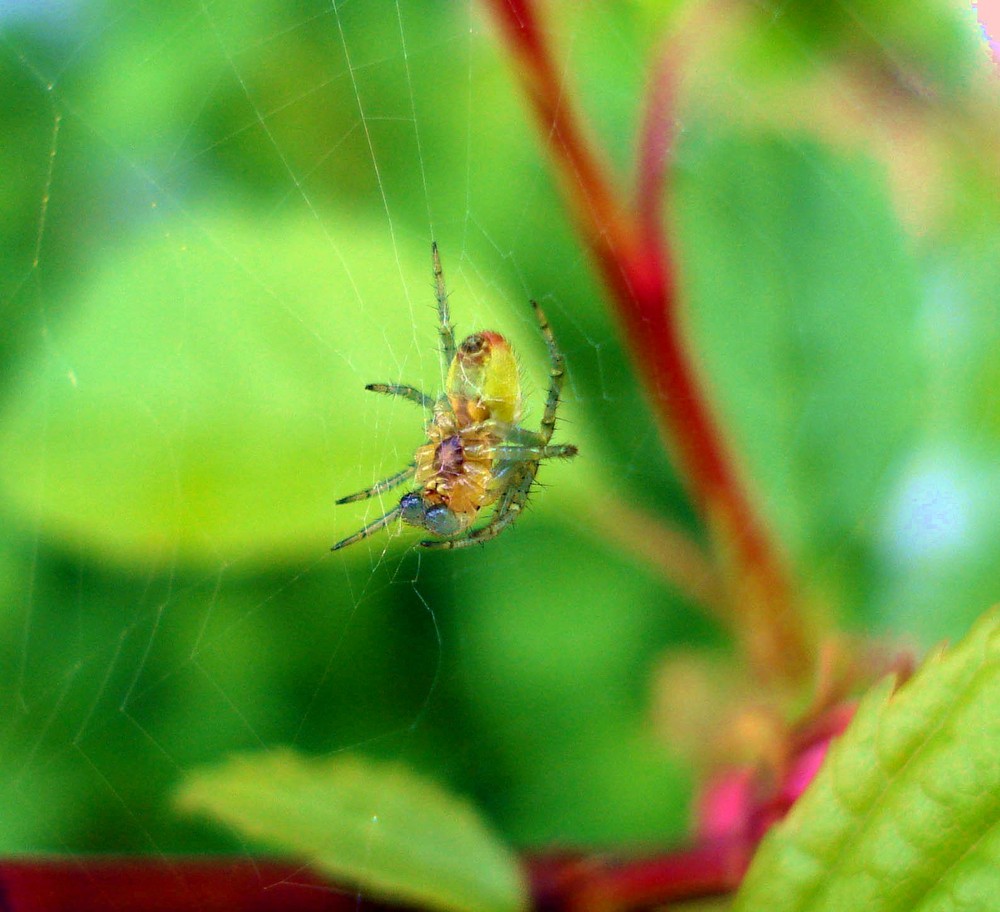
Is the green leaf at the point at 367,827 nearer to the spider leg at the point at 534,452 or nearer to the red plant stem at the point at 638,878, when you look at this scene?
the red plant stem at the point at 638,878

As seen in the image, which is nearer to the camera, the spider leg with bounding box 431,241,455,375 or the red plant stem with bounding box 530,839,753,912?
the red plant stem with bounding box 530,839,753,912

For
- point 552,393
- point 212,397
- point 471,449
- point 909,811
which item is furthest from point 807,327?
point 909,811

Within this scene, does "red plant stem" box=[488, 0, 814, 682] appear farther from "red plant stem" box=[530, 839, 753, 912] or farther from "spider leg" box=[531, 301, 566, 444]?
"red plant stem" box=[530, 839, 753, 912]

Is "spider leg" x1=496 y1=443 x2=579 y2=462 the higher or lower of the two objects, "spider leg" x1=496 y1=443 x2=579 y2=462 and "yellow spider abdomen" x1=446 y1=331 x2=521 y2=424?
the lower

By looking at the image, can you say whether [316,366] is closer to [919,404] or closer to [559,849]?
[559,849]

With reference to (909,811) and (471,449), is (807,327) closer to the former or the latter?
(471,449)

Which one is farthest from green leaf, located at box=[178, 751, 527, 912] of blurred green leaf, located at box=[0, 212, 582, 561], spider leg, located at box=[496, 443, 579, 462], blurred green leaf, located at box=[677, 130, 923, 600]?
blurred green leaf, located at box=[677, 130, 923, 600]

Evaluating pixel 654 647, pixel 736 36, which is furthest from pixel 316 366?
pixel 736 36
